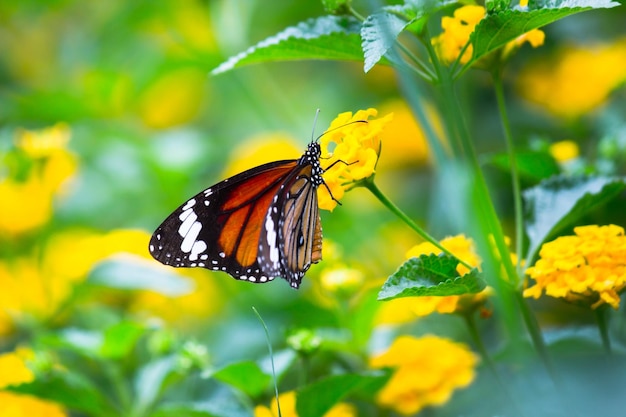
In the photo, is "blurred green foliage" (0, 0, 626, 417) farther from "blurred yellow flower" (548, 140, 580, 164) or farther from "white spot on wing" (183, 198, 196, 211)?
"white spot on wing" (183, 198, 196, 211)

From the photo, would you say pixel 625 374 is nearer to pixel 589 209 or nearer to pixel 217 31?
pixel 589 209

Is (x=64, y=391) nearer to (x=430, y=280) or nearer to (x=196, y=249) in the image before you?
(x=196, y=249)

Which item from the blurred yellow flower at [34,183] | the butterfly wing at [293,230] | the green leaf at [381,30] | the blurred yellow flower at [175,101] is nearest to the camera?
the green leaf at [381,30]

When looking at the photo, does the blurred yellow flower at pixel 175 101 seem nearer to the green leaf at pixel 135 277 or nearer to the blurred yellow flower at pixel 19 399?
A: the green leaf at pixel 135 277

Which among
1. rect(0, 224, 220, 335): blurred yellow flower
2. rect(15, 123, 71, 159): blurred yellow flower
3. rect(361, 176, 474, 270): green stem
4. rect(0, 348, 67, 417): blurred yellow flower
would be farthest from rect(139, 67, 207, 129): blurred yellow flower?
rect(361, 176, 474, 270): green stem

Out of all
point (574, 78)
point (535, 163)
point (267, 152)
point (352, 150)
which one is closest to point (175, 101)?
point (267, 152)

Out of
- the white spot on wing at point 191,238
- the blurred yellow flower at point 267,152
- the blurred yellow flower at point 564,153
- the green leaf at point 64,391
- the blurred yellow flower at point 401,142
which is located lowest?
the green leaf at point 64,391

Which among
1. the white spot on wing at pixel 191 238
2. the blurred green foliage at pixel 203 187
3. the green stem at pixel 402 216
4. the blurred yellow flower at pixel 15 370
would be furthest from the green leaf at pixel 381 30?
the blurred yellow flower at pixel 15 370

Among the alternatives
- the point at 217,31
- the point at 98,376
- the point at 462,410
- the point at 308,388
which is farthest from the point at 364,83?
the point at 308,388
